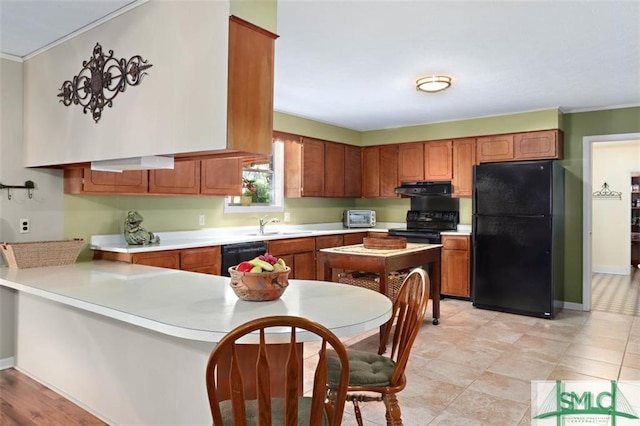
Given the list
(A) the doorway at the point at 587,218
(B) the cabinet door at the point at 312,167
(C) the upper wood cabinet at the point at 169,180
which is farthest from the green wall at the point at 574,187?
(C) the upper wood cabinet at the point at 169,180

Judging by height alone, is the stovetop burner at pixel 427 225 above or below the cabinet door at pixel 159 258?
above

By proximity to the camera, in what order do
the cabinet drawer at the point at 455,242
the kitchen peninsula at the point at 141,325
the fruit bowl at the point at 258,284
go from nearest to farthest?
1. the kitchen peninsula at the point at 141,325
2. the fruit bowl at the point at 258,284
3. the cabinet drawer at the point at 455,242

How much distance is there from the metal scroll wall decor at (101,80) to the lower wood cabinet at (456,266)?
4.27 m

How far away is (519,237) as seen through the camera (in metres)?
4.71

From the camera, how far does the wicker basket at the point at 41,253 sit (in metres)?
2.88

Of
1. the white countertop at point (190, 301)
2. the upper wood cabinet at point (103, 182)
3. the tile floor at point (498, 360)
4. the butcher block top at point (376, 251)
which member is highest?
the upper wood cabinet at point (103, 182)

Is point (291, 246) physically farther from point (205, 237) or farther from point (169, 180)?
point (169, 180)

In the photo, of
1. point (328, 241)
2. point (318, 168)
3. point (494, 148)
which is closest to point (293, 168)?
point (318, 168)

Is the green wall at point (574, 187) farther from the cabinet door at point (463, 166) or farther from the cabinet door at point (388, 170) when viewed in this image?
the cabinet door at point (388, 170)

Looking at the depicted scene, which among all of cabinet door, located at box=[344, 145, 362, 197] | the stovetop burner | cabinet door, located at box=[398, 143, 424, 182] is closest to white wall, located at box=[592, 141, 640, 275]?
the stovetop burner

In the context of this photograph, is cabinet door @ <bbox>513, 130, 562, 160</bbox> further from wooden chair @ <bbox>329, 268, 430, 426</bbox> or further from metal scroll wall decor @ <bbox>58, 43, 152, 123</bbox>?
metal scroll wall decor @ <bbox>58, 43, 152, 123</bbox>

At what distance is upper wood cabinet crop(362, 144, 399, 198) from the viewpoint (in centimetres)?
621

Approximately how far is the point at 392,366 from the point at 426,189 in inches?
168

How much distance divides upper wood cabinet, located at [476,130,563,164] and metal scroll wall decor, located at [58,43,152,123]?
4428 millimetres
